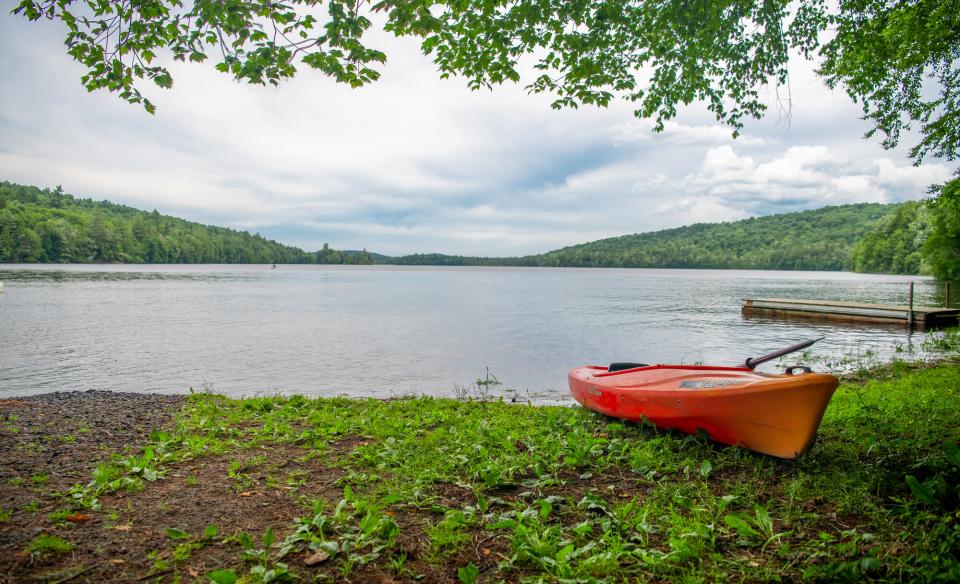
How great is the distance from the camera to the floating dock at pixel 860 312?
82.7 ft

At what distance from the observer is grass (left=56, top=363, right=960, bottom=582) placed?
326 centimetres

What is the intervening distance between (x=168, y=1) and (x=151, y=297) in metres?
42.8

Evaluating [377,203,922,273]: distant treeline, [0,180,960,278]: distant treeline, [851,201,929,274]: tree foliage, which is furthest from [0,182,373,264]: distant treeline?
[851,201,929,274]: tree foliage

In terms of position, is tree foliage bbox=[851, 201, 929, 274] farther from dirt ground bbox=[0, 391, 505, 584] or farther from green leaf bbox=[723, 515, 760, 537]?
dirt ground bbox=[0, 391, 505, 584]

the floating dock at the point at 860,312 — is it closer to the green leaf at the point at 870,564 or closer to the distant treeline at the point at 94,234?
the green leaf at the point at 870,564

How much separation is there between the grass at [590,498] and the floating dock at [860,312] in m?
23.7

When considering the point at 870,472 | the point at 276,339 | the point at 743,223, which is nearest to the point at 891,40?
the point at 870,472

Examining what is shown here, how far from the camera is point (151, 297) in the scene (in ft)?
135

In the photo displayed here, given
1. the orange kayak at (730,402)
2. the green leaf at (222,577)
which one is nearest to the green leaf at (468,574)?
the green leaf at (222,577)

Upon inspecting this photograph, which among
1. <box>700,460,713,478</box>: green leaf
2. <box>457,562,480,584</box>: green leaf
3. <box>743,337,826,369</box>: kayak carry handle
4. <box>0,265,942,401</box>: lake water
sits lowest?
<box>0,265,942,401</box>: lake water

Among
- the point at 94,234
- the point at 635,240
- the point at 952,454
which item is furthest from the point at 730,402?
the point at 635,240

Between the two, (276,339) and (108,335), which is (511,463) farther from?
(108,335)

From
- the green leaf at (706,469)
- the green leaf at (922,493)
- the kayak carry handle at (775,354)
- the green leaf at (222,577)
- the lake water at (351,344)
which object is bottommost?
the lake water at (351,344)

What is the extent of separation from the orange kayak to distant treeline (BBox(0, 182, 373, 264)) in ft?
431
